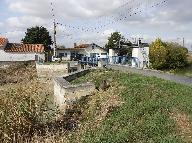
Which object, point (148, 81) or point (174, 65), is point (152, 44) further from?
point (148, 81)

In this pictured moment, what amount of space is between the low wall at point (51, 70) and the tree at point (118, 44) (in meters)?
22.8

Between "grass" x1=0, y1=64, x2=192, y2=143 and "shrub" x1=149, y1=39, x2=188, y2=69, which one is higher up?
"shrub" x1=149, y1=39, x2=188, y2=69

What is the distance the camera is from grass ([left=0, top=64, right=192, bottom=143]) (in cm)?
1472

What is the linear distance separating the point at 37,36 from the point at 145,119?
72.1 metres

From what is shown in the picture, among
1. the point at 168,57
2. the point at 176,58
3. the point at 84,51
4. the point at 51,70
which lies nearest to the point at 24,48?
the point at 84,51

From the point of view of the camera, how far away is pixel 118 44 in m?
79.7

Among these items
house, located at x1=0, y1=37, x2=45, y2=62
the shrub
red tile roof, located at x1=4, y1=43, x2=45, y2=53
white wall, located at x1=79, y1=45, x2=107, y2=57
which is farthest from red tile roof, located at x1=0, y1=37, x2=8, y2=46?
the shrub

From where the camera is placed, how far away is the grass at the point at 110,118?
14.7 meters

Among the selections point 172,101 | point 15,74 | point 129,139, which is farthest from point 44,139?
point 15,74

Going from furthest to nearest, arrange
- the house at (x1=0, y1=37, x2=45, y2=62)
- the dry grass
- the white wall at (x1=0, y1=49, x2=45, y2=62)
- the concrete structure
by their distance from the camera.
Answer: the house at (x1=0, y1=37, x2=45, y2=62), the white wall at (x1=0, y1=49, x2=45, y2=62), the concrete structure, the dry grass

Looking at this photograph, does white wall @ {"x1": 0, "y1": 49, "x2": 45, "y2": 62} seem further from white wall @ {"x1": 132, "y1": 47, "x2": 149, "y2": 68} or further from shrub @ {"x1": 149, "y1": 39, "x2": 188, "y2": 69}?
shrub @ {"x1": 149, "y1": 39, "x2": 188, "y2": 69}

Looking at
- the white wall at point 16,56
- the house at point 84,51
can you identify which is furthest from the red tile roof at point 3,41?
the house at point 84,51

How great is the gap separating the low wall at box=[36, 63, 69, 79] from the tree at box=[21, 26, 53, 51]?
33122 mm

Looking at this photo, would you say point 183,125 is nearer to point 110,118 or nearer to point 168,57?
point 110,118
